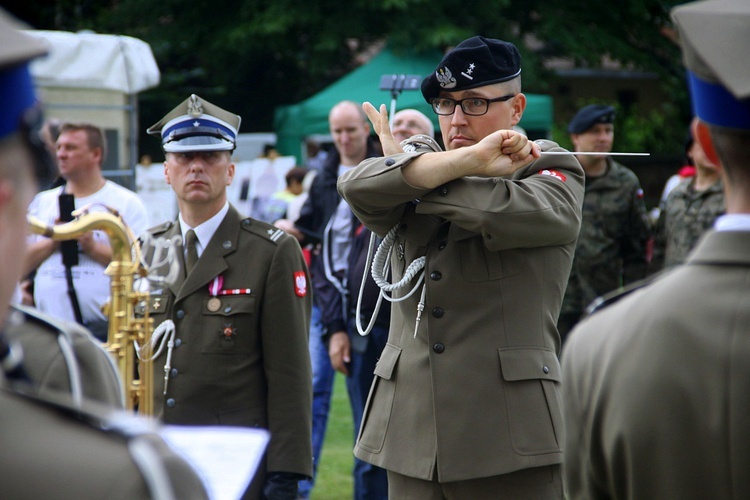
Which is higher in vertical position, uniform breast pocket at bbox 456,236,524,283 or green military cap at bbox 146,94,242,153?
green military cap at bbox 146,94,242,153

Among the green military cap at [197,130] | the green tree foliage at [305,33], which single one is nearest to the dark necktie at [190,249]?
the green military cap at [197,130]

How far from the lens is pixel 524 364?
328 cm

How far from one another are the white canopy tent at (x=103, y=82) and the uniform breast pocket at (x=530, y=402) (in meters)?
6.56

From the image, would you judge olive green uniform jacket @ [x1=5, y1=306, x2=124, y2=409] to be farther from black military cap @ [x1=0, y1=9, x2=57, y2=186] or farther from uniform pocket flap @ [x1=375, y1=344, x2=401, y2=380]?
uniform pocket flap @ [x1=375, y1=344, x2=401, y2=380]

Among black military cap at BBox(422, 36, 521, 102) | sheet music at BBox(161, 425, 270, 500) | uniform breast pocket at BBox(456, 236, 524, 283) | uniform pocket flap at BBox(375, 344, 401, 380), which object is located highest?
black military cap at BBox(422, 36, 521, 102)

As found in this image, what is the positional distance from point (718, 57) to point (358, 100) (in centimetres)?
1327

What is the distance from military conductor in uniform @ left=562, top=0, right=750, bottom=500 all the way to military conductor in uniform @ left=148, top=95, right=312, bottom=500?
235cm

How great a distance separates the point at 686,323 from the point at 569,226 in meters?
1.67

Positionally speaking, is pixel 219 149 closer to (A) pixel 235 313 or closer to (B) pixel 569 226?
(A) pixel 235 313

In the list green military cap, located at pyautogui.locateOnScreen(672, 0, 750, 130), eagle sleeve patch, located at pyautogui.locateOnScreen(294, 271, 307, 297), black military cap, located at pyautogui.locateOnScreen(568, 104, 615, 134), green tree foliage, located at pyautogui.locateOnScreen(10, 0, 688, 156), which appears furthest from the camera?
green tree foliage, located at pyautogui.locateOnScreen(10, 0, 688, 156)

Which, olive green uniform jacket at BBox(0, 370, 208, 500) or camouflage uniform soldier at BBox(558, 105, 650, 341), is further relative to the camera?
camouflage uniform soldier at BBox(558, 105, 650, 341)

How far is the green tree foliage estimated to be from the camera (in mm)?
19547

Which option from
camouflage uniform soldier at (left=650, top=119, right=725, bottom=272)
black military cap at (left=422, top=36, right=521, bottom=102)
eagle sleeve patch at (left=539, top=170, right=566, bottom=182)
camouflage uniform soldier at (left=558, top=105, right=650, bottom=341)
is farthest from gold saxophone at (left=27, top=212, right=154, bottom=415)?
camouflage uniform soldier at (left=650, top=119, right=725, bottom=272)

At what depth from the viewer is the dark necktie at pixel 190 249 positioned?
413cm
